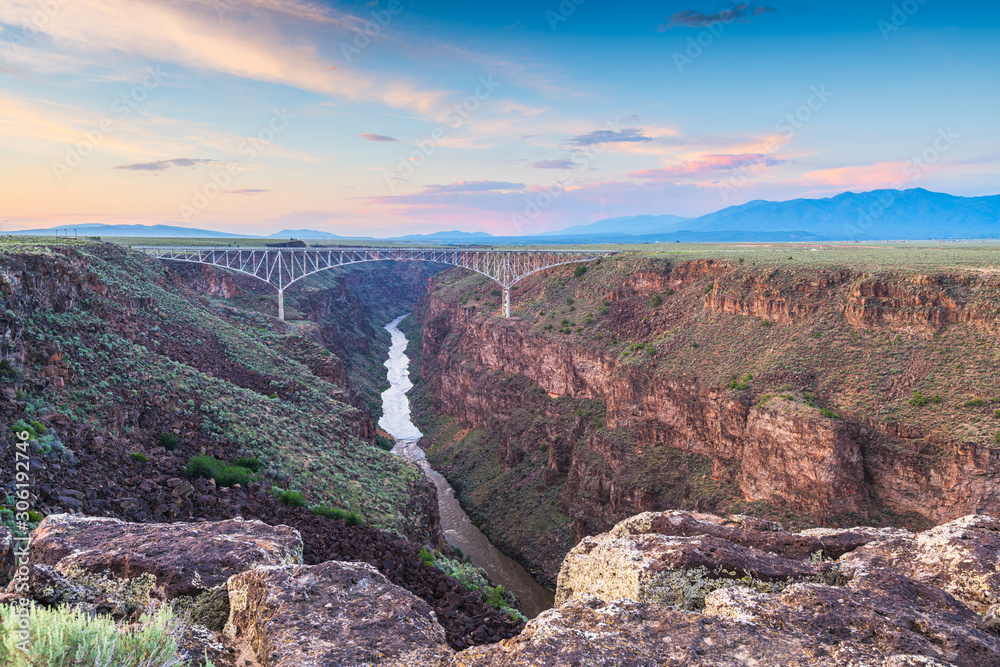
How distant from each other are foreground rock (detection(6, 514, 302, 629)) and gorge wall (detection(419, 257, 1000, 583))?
105 feet

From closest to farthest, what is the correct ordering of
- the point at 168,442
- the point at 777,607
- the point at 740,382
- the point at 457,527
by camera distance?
the point at 777,607, the point at 168,442, the point at 740,382, the point at 457,527

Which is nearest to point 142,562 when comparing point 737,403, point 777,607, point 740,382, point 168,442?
point 777,607

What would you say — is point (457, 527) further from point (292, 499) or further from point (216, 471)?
point (216, 471)

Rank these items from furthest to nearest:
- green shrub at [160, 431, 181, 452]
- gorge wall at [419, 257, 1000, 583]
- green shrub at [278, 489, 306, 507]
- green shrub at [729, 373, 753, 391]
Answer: green shrub at [729, 373, 753, 391] → gorge wall at [419, 257, 1000, 583] → green shrub at [160, 431, 181, 452] → green shrub at [278, 489, 306, 507]

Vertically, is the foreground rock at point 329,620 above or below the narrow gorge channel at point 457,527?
above

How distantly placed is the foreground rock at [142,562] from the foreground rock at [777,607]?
463 cm

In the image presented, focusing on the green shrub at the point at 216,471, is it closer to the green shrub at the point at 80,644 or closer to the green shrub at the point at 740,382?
the green shrub at the point at 80,644

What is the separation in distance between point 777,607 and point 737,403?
32.1 metres

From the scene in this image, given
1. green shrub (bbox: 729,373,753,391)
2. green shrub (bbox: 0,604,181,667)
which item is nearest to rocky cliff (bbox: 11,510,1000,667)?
green shrub (bbox: 0,604,181,667)

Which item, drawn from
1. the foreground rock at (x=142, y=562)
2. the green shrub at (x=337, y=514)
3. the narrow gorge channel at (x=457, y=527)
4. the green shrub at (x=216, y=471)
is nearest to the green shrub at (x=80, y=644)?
the foreground rock at (x=142, y=562)

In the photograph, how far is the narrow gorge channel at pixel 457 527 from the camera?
3747 centimetres

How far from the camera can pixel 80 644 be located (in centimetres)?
489

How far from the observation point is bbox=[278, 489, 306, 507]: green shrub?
19.8 m

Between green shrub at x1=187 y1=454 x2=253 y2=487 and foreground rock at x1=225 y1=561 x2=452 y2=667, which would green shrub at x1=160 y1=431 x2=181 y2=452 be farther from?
foreground rock at x1=225 y1=561 x2=452 y2=667
